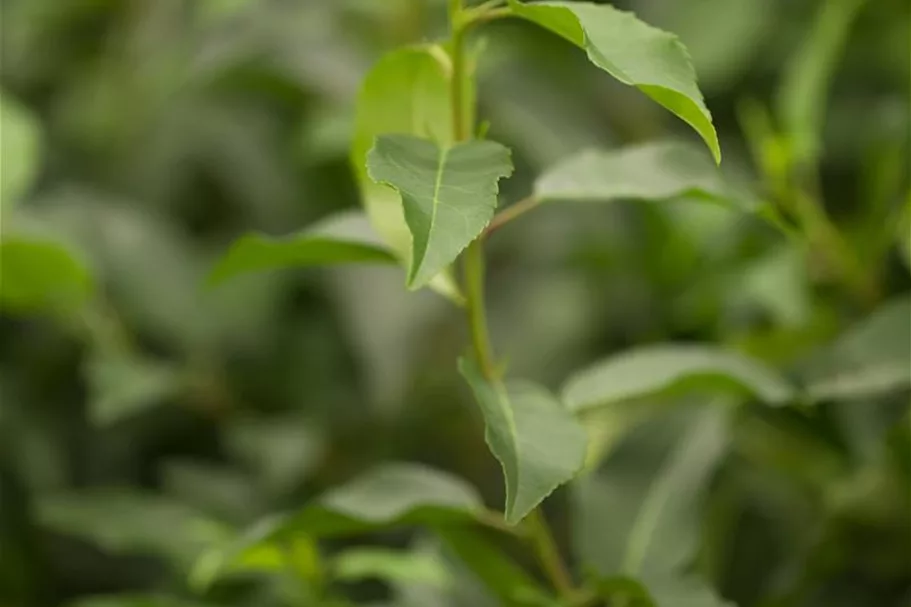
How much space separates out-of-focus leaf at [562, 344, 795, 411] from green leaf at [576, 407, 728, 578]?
74 millimetres

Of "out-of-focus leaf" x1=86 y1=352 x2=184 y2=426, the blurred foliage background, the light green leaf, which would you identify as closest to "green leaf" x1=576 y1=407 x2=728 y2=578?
the blurred foliage background

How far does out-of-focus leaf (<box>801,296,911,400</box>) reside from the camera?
543 mm

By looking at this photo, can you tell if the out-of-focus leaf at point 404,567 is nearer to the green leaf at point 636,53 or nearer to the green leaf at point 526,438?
the green leaf at point 526,438

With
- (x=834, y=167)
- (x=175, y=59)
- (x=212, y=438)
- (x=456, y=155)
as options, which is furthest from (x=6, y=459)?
(x=834, y=167)

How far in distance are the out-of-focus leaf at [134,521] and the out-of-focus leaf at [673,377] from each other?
26 cm

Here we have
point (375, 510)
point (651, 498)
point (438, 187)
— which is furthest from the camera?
point (651, 498)

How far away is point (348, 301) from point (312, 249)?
32 cm

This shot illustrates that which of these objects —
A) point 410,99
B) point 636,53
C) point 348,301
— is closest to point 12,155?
point 348,301

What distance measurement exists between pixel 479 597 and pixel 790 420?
228 millimetres

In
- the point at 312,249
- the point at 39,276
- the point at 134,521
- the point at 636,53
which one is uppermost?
the point at 636,53

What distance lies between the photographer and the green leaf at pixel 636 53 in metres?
0.37

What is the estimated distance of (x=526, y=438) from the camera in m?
0.42

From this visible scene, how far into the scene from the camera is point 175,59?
98 cm

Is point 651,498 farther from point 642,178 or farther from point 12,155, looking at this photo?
point 12,155
